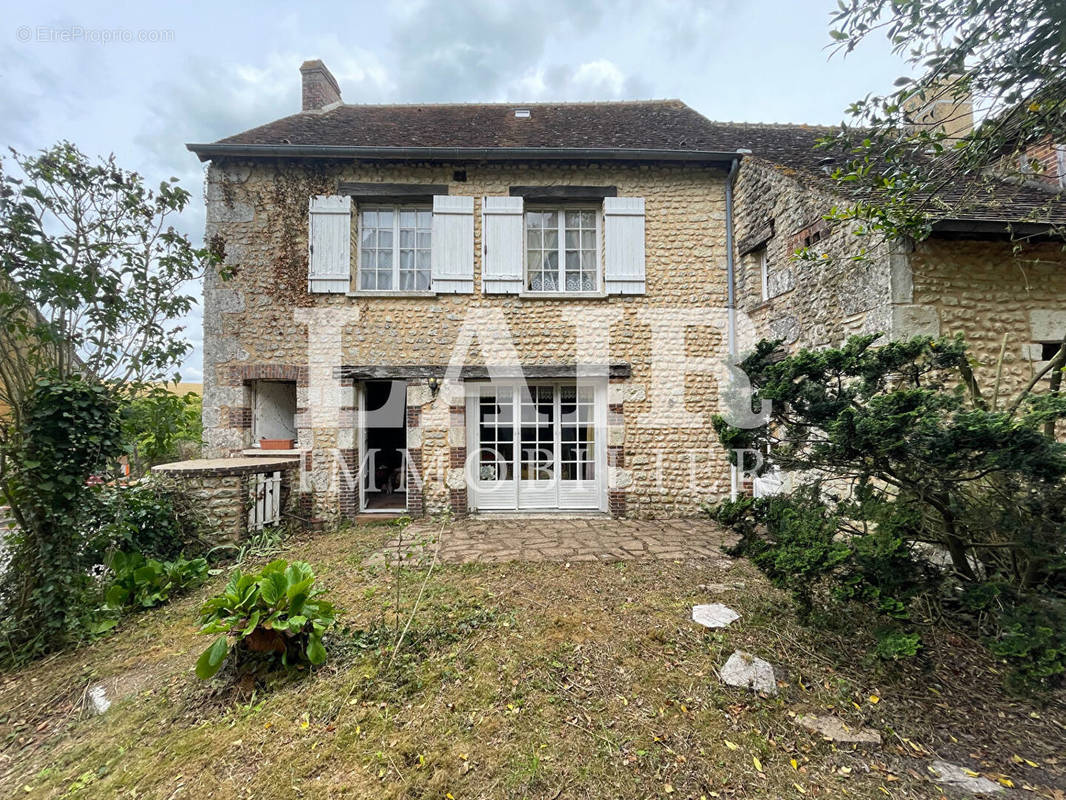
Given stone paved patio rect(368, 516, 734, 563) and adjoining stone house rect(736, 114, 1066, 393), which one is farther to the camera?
stone paved patio rect(368, 516, 734, 563)

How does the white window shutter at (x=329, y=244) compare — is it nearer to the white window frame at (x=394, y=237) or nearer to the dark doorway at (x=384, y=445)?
the white window frame at (x=394, y=237)

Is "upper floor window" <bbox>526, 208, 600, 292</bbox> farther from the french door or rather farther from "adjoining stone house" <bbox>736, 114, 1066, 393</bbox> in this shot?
"adjoining stone house" <bbox>736, 114, 1066, 393</bbox>

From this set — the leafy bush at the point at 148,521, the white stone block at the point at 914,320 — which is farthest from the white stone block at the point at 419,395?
the white stone block at the point at 914,320

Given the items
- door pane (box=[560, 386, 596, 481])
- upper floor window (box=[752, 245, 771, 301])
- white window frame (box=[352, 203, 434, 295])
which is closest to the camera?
upper floor window (box=[752, 245, 771, 301])

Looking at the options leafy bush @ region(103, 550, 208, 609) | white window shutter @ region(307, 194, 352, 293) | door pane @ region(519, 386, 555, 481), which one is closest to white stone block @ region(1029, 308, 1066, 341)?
door pane @ region(519, 386, 555, 481)

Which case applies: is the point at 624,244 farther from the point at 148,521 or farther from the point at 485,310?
the point at 148,521

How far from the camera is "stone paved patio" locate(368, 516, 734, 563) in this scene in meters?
4.45

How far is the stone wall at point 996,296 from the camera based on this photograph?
405cm

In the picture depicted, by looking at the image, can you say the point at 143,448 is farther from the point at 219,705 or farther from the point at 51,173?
the point at 219,705

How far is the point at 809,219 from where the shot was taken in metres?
4.91

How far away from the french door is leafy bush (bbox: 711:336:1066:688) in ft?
11.2

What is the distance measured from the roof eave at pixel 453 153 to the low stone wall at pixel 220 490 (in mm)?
4122

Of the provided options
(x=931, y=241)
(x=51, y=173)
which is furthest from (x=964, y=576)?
(x=51, y=173)

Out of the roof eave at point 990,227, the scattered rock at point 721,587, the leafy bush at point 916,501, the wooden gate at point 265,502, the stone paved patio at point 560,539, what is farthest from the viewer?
the wooden gate at point 265,502
